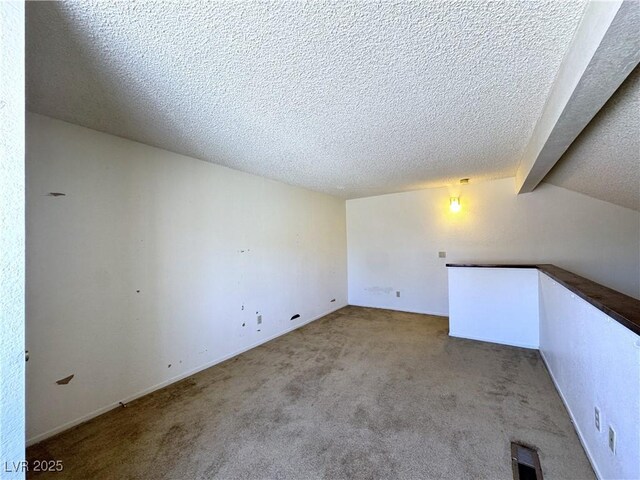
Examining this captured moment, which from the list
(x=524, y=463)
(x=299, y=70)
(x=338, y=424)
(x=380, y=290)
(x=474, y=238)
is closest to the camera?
(x=299, y=70)

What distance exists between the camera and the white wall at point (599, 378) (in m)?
1.11

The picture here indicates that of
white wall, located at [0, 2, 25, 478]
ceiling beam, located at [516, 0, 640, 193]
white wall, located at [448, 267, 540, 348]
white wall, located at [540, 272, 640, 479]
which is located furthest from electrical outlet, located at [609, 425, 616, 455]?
white wall, located at [0, 2, 25, 478]

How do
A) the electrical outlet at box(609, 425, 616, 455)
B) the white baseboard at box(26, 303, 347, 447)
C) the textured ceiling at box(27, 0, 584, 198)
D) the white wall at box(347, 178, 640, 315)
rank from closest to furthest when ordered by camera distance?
the textured ceiling at box(27, 0, 584, 198)
the electrical outlet at box(609, 425, 616, 455)
the white baseboard at box(26, 303, 347, 447)
the white wall at box(347, 178, 640, 315)

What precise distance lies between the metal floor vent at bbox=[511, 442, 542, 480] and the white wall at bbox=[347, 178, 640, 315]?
9.58 feet

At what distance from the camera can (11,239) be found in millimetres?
826

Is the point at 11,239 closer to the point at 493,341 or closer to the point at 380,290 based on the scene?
the point at 493,341

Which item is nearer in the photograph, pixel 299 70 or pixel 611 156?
pixel 299 70

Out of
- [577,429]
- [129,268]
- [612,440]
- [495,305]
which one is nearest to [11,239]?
[129,268]

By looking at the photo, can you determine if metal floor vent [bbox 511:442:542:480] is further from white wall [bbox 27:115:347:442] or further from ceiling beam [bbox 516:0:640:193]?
white wall [bbox 27:115:347:442]

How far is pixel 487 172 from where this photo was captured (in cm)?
345

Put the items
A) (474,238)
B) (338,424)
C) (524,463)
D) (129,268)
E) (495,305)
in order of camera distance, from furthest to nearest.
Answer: (474,238) → (495,305) → (129,268) → (338,424) → (524,463)

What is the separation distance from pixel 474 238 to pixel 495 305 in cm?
121

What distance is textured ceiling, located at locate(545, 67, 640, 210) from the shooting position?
1485mm

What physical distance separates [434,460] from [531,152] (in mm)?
2596
